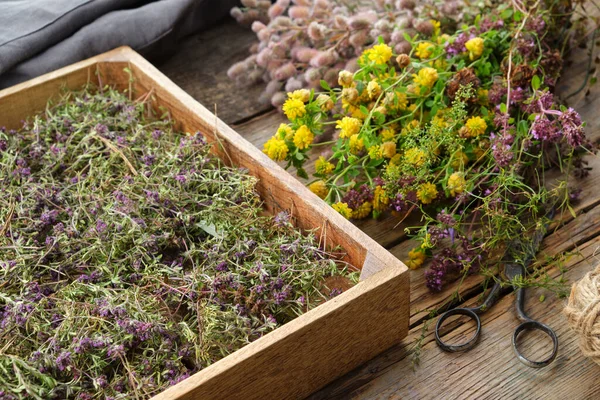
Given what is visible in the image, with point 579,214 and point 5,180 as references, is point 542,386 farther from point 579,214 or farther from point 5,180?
point 5,180

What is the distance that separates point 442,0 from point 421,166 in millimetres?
683

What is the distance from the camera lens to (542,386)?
1.34 metres

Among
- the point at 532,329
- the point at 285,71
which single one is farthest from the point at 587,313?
the point at 285,71

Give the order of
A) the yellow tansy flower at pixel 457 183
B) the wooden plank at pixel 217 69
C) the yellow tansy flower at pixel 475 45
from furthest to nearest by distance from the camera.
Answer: the wooden plank at pixel 217 69 → the yellow tansy flower at pixel 475 45 → the yellow tansy flower at pixel 457 183

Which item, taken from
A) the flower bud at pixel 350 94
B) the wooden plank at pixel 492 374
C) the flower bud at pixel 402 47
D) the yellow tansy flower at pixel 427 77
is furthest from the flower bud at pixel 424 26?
the wooden plank at pixel 492 374

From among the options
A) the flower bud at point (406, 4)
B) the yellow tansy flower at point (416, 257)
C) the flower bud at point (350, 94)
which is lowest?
the yellow tansy flower at point (416, 257)

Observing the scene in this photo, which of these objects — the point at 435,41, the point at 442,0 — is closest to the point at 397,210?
the point at 435,41

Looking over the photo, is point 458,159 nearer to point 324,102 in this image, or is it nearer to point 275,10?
point 324,102

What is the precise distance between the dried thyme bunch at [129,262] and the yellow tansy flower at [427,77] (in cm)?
48

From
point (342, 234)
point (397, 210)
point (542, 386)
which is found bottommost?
point (542, 386)

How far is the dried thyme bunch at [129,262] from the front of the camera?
3.93ft

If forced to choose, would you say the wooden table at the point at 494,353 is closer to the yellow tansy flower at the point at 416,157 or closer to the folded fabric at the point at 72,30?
the yellow tansy flower at the point at 416,157

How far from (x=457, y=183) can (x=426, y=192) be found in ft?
0.23

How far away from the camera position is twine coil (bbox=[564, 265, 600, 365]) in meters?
1.23
